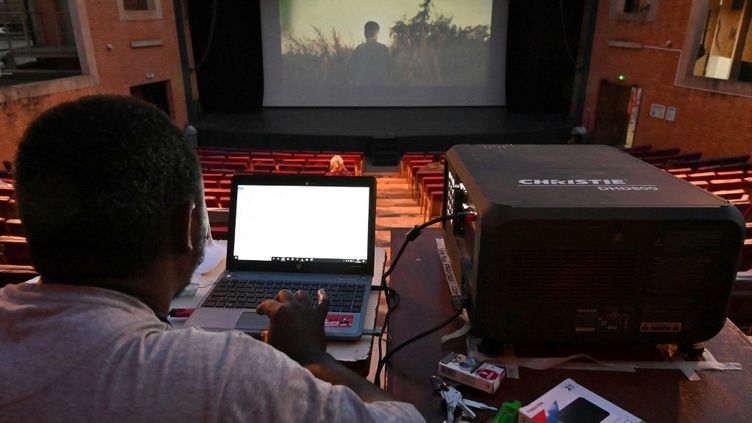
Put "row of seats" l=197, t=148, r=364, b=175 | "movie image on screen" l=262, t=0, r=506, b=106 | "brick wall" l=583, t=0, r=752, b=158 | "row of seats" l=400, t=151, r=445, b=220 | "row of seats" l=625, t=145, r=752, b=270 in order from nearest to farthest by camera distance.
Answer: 1. "row of seats" l=625, t=145, r=752, b=270
2. "row of seats" l=400, t=151, r=445, b=220
3. "row of seats" l=197, t=148, r=364, b=175
4. "brick wall" l=583, t=0, r=752, b=158
5. "movie image on screen" l=262, t=0, r=506, b=106

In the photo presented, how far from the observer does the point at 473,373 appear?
1.09 meters

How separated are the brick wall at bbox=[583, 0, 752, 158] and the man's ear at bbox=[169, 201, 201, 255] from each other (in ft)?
32.6

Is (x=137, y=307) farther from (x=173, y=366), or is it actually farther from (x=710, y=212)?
(x=710, y=212)

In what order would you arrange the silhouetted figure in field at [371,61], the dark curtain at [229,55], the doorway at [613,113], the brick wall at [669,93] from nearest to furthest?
the brick wall at [669,93]
the doorway at [613,113]
the dark curtain at [229,55]
the silhouetted figure in field at [371,61]

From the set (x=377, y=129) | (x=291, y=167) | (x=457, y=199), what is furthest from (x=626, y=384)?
(x=377, y=129)

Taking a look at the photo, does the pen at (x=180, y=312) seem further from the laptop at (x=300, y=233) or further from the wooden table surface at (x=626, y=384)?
the wooden table surface at (x=626, y=384)

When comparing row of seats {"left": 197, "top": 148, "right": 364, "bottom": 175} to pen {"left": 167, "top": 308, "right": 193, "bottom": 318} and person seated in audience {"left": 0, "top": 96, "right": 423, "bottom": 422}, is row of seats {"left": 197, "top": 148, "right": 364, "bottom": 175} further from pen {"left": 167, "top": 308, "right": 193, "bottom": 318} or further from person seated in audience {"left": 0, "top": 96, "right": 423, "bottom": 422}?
person seated in audience {"left": 0, "top": 96, "right": 423, "bottom": 422}

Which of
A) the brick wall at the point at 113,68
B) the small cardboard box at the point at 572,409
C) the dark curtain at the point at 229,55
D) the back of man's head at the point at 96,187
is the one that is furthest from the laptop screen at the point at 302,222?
the dark curtain at the point at 229,55

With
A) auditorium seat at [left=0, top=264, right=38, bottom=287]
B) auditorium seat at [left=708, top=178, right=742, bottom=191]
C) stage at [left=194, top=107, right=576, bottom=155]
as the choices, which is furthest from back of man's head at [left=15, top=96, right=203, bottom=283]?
stage at [left=194, top=107, right=576, bottom=155]

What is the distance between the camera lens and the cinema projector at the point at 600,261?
106 cm

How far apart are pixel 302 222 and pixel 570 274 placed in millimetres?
924

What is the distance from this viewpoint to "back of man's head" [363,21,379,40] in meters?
13.1

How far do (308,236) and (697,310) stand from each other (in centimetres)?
113

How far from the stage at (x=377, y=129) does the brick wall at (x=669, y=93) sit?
1870 mm
